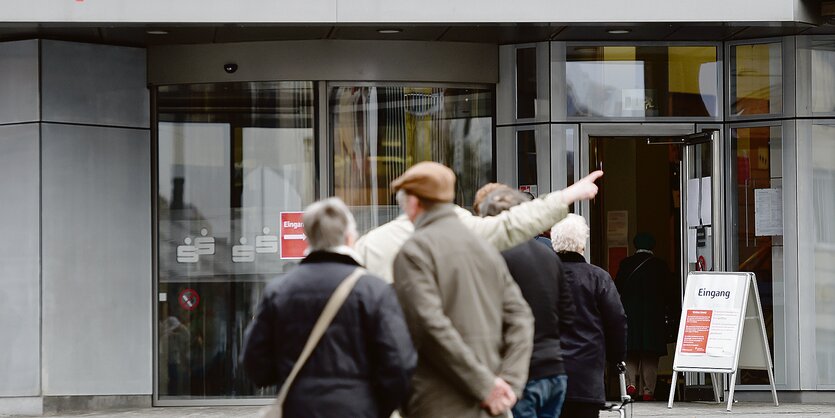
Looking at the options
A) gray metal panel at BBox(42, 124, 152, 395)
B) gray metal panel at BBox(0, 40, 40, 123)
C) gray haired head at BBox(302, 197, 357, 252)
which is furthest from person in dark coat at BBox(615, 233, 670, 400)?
gray haired head at BBox(302, 197, 357, 252)

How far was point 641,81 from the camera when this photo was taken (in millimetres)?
12047

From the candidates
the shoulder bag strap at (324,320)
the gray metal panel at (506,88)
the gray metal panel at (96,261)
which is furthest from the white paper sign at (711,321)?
the shoulder bag strap at (324,320)

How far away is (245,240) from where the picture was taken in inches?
477

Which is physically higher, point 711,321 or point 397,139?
point 397,139

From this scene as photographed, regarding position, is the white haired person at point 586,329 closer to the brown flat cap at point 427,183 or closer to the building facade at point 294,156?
the brown flat cap at point 427,183

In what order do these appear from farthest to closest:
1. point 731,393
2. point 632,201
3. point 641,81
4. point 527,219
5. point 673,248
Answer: point 632,201, point 673,248, point 641,81, point 731,393, point 527,219

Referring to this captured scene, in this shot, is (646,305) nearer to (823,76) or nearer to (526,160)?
(526,160)

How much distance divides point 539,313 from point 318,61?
6265mm

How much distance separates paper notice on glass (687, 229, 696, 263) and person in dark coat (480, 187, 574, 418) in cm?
627

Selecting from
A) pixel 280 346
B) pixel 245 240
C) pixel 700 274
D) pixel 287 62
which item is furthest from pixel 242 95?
pixel 280 346

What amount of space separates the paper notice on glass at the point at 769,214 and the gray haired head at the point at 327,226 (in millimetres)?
7776

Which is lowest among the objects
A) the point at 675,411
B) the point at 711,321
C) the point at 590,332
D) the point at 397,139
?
the point at 675,411

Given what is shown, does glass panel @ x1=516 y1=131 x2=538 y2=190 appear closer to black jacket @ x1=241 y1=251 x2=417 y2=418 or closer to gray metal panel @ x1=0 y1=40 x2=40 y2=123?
gray metal panel @ x1=0 y1=40 x2=40 y2=123

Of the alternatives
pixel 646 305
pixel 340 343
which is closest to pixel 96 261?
pixel 646 305
